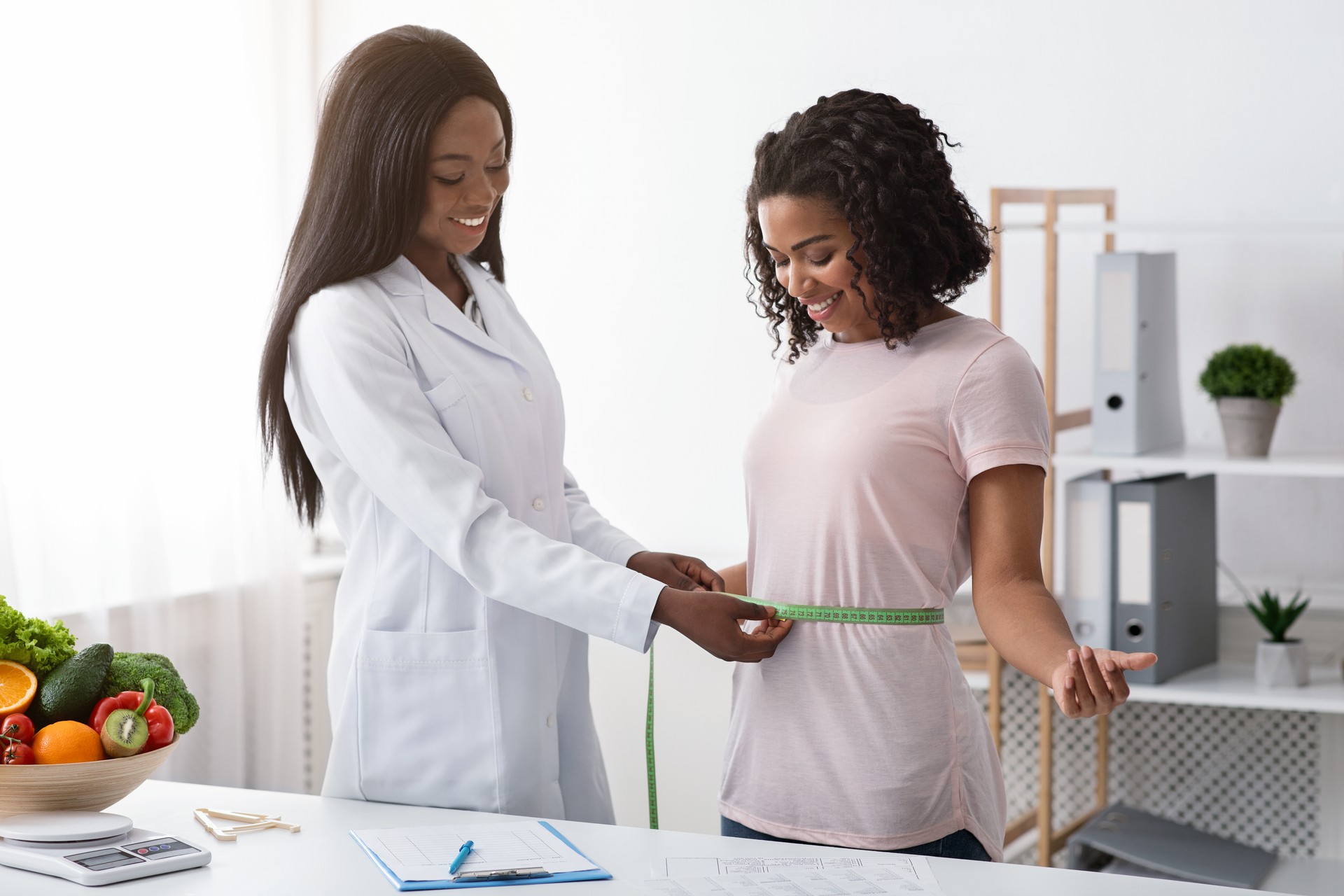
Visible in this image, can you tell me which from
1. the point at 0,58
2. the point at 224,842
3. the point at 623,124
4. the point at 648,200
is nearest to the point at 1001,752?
the point at 648,200

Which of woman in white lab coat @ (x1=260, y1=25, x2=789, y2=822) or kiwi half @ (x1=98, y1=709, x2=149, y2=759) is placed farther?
woman in white lab coat @ (x1=260, y1=25, x2=789, y2=822)

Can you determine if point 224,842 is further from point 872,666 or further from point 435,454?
point 872,666

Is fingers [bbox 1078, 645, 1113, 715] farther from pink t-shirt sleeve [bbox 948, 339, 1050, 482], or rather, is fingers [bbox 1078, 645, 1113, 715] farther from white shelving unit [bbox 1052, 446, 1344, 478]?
white shelving unit [bbox 1052, 446, 1344, 478]

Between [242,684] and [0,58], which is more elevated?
[0,58]

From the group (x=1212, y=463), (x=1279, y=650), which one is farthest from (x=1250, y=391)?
(x=1279, y=650)

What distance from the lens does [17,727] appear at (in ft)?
4.35

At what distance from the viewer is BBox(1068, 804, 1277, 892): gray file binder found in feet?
8.02

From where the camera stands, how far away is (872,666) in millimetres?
1405

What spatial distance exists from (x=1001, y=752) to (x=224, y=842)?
199 centimetres

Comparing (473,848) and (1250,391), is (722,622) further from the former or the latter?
(1250,391)

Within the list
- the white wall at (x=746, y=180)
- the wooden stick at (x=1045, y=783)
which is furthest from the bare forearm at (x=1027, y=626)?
the white wall at (x=746, y=180)

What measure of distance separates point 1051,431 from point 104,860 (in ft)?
6.26

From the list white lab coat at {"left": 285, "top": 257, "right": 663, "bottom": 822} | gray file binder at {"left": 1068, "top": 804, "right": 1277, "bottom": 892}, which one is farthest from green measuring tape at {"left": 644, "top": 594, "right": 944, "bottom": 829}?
gray file binder at {"left": 1068, "top": 804, "right": 1277, "bottom": 892}

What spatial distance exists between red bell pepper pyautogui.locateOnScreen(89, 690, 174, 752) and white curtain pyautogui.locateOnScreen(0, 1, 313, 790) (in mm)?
1158
